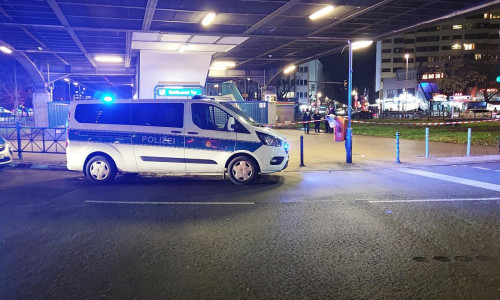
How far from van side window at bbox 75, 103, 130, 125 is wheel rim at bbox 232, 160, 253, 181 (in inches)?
114

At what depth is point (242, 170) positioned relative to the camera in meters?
9.52

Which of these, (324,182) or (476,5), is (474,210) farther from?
(476,5)

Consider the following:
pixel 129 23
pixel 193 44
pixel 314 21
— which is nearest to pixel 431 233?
pixel 314 21

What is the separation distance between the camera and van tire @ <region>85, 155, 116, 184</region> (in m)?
9.90

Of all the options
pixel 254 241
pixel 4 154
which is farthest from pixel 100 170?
pixel 254 241

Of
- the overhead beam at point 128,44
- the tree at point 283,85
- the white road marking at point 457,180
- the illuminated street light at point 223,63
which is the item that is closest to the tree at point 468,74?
the tree at point 283,85

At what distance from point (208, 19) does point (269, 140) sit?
255 inches

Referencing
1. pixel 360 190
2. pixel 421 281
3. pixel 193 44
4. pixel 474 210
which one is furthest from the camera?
pixel 193 44

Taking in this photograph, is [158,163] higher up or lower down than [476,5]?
lower down

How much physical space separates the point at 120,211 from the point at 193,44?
13.3 metres

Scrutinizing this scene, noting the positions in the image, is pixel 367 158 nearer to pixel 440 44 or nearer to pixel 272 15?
pixel 272 15

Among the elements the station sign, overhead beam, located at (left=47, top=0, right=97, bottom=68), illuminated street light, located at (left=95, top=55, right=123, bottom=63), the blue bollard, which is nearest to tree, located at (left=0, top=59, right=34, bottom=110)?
illuminated street light, located at (left=95, top=55, right=123, bottom=63)

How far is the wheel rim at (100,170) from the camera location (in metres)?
9.90

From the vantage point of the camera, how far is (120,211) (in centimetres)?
708
